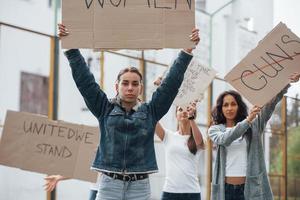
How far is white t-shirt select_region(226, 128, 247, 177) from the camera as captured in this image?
4.44 m

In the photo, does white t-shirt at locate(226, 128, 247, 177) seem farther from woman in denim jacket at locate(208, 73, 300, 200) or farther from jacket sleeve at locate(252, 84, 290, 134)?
jacket sleeve at locate(252, 84, 290, 134)

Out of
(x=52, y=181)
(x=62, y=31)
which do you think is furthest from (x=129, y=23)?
(x=52, y=181)

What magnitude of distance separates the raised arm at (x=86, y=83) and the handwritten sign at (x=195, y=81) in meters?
1.89

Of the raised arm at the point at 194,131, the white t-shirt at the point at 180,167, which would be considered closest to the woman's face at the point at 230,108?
the raised arm at the point at 194,131

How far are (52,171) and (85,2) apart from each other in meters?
1.68

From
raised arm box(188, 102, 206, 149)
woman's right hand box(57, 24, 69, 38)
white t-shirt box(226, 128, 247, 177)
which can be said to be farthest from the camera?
raised arm box(188, 102, 206, 149)

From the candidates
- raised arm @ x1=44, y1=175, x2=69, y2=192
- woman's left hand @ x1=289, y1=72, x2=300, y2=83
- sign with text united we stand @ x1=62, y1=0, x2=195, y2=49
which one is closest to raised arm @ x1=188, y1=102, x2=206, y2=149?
woman's left hand @ x1=289, y1=72, x2=300, y2=83

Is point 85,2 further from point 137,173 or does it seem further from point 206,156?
point 206,156

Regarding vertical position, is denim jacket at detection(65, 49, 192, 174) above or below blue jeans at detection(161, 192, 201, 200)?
above

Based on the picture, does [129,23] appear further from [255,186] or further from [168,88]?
[255,186]

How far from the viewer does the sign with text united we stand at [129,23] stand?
3.52 metres

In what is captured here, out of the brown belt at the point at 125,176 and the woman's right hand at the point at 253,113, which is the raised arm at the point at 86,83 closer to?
the brown belt at the point at 125,176

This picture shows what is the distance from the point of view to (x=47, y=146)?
15.8 ft

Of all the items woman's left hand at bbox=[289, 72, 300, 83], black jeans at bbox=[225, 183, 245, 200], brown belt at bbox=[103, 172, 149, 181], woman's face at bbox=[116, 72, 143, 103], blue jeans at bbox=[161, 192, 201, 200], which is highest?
woman's left hand at bbox=[289, 72, 300, 83]
